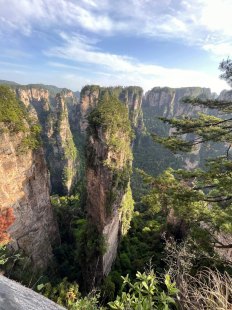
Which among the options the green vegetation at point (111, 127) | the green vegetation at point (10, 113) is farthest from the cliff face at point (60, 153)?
the green vegetation at point (10, 113)

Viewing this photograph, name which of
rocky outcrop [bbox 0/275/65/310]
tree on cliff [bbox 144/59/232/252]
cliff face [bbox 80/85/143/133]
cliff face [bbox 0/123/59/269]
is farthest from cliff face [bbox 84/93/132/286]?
cliff face [bbox 80/85/143/133]

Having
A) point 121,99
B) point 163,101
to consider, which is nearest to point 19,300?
point 121,99

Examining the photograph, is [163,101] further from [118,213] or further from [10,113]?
[10,113]

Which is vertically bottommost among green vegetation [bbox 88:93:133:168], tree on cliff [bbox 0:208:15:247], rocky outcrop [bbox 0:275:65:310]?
tree on cliff [bbox 0:208:15:247]

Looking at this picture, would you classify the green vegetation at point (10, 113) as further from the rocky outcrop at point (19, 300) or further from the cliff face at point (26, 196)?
the rocky outcrop at point (19, 300)

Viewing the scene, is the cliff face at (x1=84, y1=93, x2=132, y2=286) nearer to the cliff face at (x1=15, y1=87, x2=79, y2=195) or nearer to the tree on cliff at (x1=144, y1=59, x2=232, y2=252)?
the tree on cliff at (x1=144, y1=59, x2=232, y2=252)
